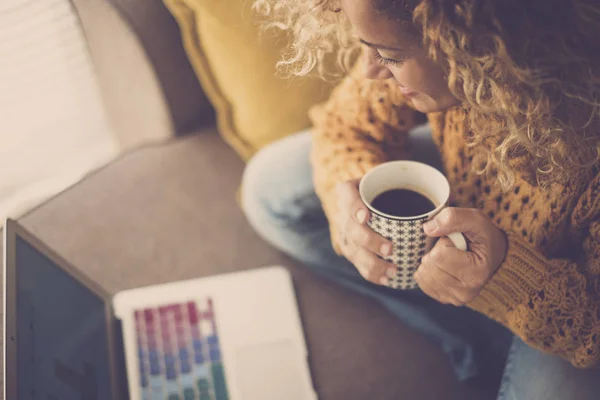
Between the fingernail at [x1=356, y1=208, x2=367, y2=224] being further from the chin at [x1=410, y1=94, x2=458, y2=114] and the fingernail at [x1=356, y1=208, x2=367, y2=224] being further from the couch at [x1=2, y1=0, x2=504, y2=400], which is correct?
the couch at [x1=2, y1=0, x2=504, y2=400]

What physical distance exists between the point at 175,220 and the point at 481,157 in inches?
26.9

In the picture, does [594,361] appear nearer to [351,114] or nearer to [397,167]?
Result: [397,167]

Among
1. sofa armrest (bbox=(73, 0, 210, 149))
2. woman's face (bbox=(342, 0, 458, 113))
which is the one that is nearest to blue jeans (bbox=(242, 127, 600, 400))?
sofa armrest (bbox=(73, 0, 210, 149))

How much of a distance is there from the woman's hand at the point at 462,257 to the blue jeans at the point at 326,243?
12.5 inches

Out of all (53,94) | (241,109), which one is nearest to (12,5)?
(53,94)

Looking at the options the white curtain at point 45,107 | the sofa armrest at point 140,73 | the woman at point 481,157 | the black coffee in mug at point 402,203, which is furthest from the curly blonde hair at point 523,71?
the white curtain at point 45,107

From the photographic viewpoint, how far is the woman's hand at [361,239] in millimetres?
684

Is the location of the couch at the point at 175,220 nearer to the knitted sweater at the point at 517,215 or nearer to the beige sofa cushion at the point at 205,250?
the beige sofa cushion at the point at 205,250

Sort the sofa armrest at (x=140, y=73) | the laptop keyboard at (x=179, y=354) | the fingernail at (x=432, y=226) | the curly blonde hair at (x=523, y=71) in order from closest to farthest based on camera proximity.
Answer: the curly blonde hair at (x=523, y=71)
the fingernail at (x=432, y=226)
the laptop keyboard at (x=179, y=354)
the sofa armrest at (x=140, y=73)

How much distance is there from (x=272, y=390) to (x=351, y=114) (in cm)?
45

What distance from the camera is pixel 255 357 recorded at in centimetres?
91

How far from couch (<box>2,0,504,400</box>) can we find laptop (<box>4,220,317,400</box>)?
13 centimetres

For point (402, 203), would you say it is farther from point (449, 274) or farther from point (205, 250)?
point (205, 250)

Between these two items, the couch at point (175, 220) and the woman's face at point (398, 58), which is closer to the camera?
the woman's face at point (398, 58)
